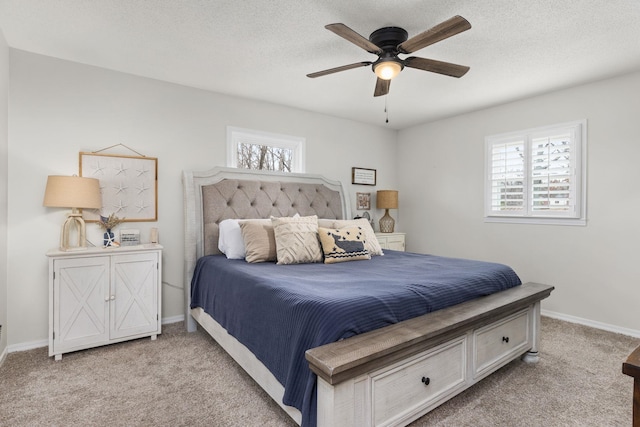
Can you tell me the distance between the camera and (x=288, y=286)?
1860 millimetres

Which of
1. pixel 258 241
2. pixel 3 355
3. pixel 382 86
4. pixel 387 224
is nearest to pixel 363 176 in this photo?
pixel 387 224

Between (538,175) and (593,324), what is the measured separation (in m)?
1.59

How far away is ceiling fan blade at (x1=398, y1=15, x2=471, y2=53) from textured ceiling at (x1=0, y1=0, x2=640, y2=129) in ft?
0.77

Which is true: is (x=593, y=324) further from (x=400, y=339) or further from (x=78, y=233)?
(x=78, y=233)

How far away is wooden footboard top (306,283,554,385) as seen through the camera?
1285 mm

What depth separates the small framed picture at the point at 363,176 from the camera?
471 centimetres

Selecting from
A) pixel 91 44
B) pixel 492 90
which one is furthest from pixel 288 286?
pixel 492 90

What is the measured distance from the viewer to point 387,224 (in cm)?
481

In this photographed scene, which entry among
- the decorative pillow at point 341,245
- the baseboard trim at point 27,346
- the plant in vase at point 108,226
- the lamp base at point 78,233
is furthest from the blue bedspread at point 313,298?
the baseboard trim at point 27,346

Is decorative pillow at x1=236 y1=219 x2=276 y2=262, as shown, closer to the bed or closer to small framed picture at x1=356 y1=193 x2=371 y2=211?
the bed

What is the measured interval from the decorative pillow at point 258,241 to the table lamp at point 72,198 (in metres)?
1.22

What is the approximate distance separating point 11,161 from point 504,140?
4.88 m

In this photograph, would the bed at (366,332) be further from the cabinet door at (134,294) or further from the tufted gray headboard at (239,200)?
the cabinet door at (134,294)

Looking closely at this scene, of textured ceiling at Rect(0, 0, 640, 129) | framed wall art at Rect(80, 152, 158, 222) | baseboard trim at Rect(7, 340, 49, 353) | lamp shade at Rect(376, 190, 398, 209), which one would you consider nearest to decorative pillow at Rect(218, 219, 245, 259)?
framed wall art at Rect(80, 152, 158, 222)
